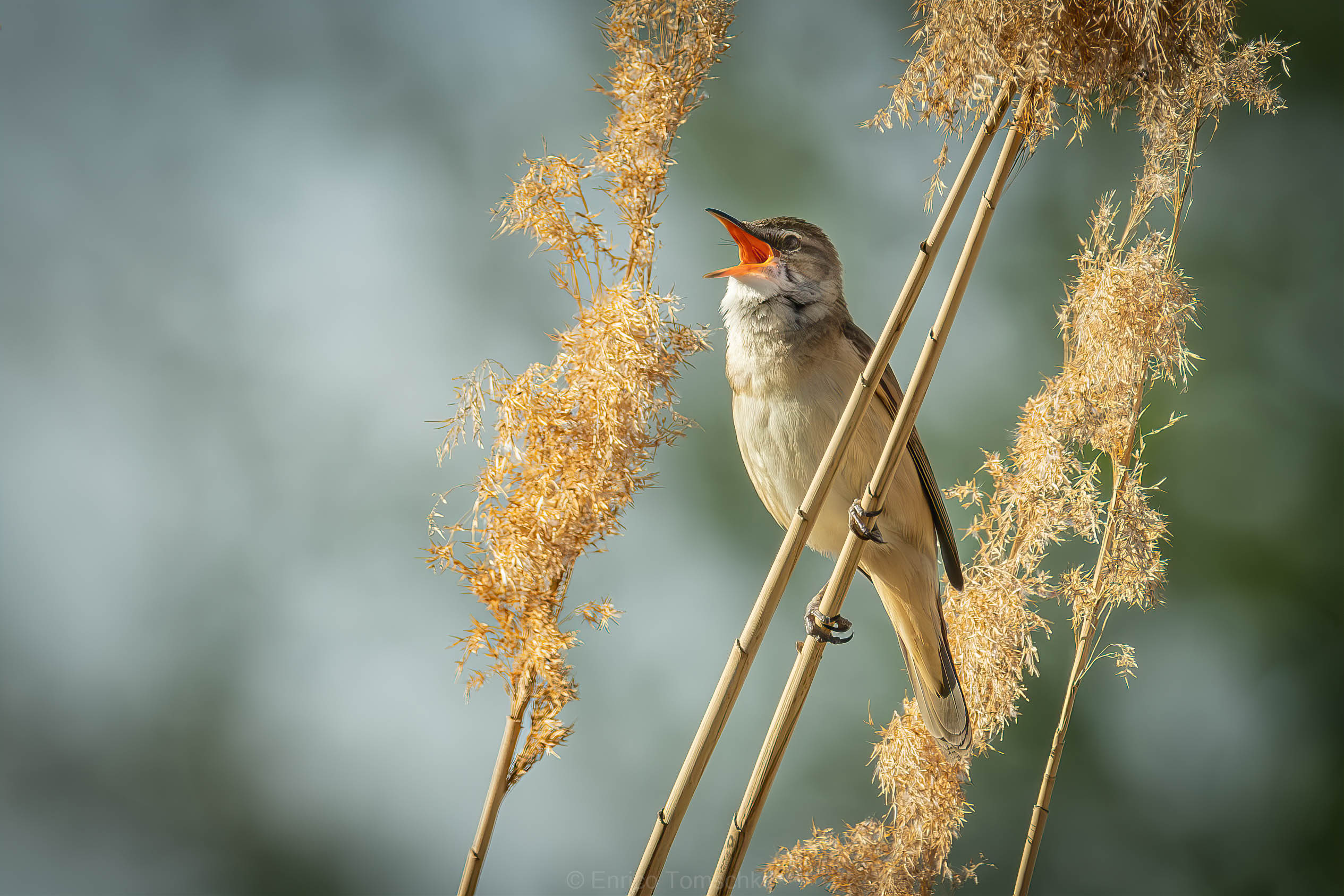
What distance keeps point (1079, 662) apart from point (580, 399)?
628 millimetres

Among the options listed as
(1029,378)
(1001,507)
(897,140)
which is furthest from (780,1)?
(1001,507)

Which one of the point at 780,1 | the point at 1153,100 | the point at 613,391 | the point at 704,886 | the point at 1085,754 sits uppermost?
the point at 780,1

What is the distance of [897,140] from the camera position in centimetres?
183

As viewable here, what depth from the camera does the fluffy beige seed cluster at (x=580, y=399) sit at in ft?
2.05

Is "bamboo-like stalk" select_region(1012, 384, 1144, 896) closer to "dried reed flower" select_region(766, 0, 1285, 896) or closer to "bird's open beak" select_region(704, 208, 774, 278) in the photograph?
"dried reed flower" select_region(766, 0, 1285, 896)

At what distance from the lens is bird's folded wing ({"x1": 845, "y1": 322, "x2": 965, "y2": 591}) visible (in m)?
1.11

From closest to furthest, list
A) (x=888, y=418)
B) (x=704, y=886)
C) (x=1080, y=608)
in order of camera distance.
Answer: (x=1080, y=608), (x=888, y=418), (x=704, y=886)

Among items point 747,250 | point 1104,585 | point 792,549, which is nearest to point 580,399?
point 792,549

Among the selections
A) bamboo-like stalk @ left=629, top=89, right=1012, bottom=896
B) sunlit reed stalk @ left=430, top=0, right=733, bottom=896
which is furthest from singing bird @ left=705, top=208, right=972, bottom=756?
bamboo-like stalk @ left=629, top=89, right=1012, bottom=896

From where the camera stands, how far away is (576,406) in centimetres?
67

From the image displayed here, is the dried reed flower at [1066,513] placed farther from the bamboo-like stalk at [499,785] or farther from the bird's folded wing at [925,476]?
the bamboo-like stalk at [499,785]

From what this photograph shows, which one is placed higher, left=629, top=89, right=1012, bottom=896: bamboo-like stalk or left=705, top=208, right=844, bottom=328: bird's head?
left=705, top=208, right=844, bottom=328: bird's head

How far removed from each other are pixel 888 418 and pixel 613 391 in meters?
0.59

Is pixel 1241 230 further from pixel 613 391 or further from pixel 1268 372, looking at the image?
pixel 613 391
